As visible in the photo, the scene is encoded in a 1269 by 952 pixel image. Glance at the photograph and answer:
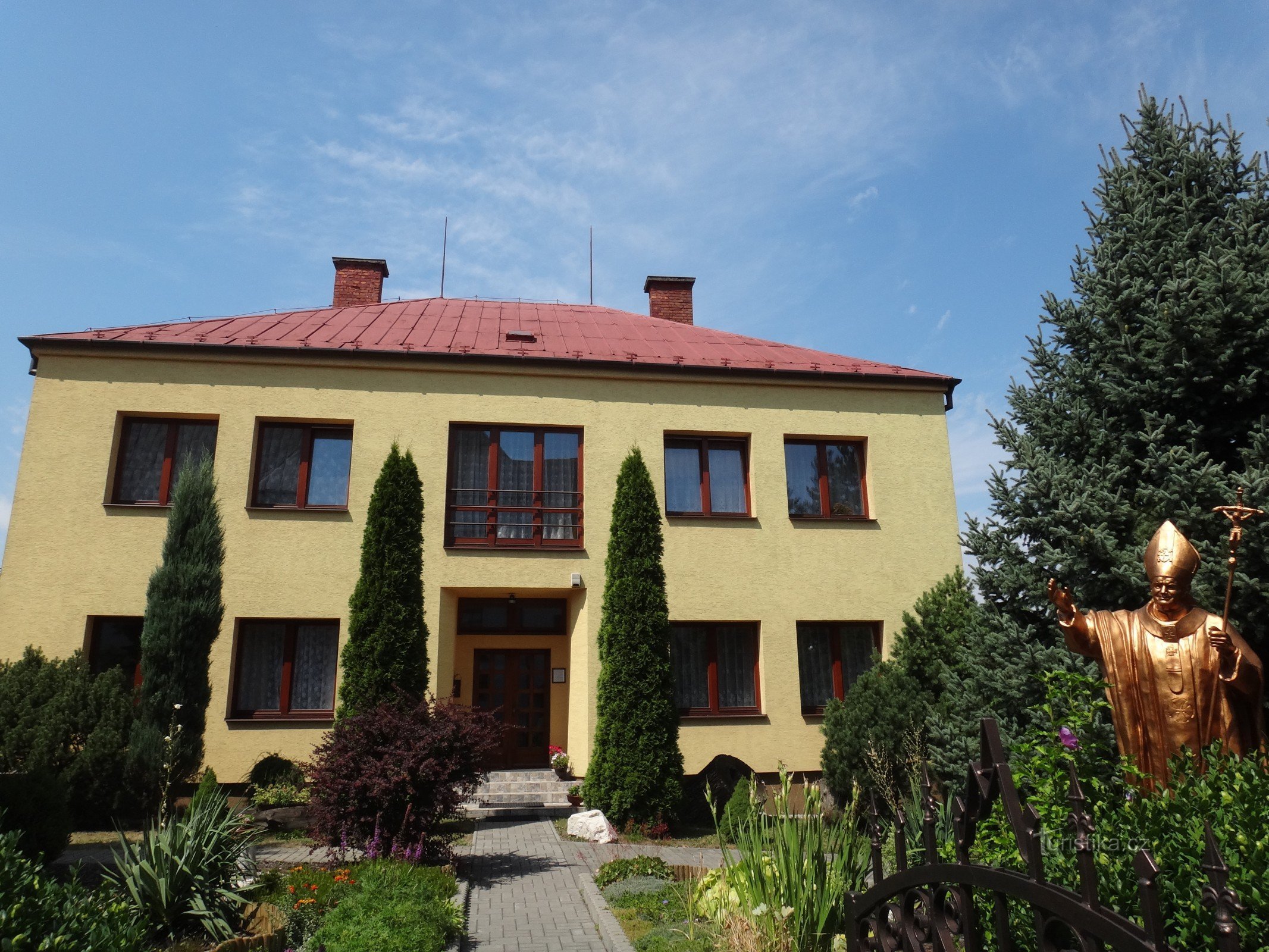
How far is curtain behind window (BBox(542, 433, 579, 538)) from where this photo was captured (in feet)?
49.8

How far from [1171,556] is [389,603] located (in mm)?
10730

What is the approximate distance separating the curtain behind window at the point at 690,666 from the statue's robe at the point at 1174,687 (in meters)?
10.2

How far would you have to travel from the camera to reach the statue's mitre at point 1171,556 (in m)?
4.77

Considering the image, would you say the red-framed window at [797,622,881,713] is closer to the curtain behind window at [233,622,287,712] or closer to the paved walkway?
the paved walkway

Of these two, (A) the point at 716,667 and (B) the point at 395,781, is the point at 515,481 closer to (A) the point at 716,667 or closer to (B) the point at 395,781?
(A) the point at 716,667

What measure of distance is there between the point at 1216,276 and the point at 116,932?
320 inches

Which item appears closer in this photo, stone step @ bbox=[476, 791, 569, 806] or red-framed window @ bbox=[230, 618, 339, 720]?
stone step @ bbox=[476, 791, 569, 806]

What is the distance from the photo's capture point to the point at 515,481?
1534 centimetres

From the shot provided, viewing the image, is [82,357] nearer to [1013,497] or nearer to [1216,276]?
[1013,497]

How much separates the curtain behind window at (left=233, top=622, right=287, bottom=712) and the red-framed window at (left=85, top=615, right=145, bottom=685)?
1586 mm

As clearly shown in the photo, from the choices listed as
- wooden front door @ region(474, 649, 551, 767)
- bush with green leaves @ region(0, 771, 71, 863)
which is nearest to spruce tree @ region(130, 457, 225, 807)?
bush with green leaves @ region(0, 771, 71, 863)

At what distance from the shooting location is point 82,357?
47.3 ft

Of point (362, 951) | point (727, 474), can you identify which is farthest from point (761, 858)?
point (727, 474)

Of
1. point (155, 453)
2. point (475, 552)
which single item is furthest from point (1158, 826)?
point (155, 453)
